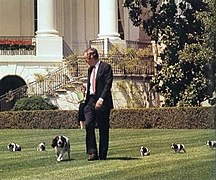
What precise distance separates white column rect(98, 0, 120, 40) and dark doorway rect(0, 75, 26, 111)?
4.40 meters

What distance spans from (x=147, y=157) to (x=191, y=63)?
1640 cm

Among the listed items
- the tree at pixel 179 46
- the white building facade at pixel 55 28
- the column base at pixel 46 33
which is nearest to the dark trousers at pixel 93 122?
the tree at pixel 179 46

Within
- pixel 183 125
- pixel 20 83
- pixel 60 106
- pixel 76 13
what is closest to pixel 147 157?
pixel 183 125

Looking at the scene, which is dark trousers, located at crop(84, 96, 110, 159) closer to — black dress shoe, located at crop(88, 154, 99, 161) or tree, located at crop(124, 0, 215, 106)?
black dress shoe, located at crop(88, 154, 99, 161)

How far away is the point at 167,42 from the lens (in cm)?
3184

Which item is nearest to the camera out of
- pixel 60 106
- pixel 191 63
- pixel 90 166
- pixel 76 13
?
pixel 90 166

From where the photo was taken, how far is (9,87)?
38.2m

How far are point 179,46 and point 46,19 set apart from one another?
29.0ft

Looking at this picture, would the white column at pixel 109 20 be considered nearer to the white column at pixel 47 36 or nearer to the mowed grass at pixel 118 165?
the white column at pixel 47 36

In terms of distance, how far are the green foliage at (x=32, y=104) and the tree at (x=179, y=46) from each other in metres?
4.47

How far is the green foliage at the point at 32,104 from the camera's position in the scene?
32.8 metres

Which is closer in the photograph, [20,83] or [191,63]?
[191,63]

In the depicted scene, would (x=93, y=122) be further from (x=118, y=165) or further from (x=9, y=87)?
(x=9, y=87)

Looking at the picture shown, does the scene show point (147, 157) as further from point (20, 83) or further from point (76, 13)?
point (76, 13)
